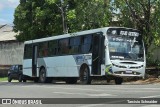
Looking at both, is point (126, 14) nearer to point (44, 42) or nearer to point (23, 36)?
point (44, 42)

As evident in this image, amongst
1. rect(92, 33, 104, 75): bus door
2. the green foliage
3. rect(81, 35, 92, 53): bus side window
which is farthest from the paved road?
the green foliage

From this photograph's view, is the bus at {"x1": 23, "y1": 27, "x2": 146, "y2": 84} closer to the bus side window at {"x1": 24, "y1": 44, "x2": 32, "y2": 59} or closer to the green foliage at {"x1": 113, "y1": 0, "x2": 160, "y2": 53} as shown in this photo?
the green foliage at {"x1": 113, "y1": 0, "x2": 160, "y2": 53}

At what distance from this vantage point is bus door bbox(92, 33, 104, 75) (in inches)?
971

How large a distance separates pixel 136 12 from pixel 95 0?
2950 millimetres

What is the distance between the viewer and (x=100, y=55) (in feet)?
81.1

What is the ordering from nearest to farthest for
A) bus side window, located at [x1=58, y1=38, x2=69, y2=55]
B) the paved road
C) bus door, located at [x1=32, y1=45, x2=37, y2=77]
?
1. the paved road
2. bus side window, located at [x1=58, y1=38, x2=69, y2=55]
3. bus door, located at [x1=32, y1=45, x2=37, y2=77]

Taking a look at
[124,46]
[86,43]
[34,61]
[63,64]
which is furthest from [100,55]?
[34,61]

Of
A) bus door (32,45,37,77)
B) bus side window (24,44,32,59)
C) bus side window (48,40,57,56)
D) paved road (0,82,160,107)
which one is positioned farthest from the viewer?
bus side window (24,44,32,59)

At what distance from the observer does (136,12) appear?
31234 millimetres

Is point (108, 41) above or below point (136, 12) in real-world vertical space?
below

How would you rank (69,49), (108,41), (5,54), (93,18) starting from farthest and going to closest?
(5,54) → (93,18) → (69,49) → (108,41)

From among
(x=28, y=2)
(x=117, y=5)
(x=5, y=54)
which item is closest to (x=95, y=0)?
(x=117, y=5)

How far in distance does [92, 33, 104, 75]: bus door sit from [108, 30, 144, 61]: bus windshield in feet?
1.67

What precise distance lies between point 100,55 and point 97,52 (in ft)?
1.26
